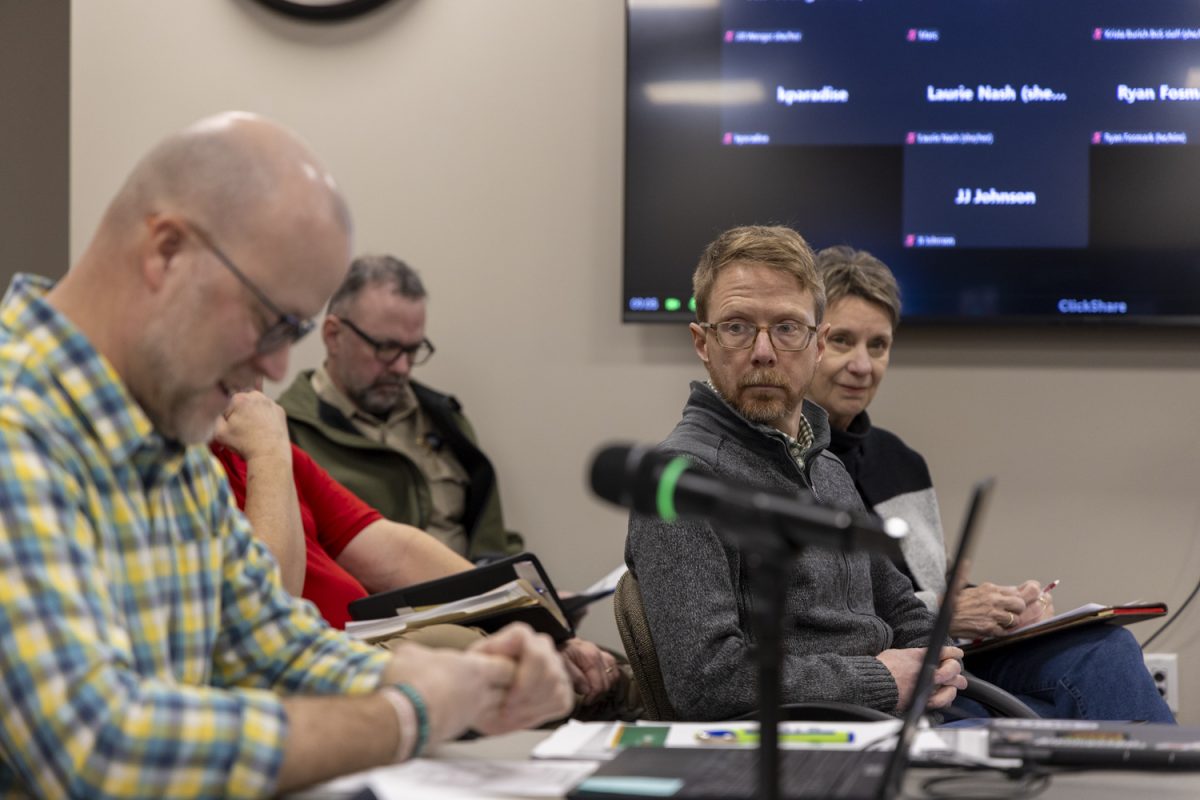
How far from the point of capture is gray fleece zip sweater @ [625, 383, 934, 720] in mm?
1893

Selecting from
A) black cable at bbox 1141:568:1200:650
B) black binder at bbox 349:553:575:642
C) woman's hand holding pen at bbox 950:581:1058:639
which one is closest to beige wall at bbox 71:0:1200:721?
black cable at bbox 1141:568:1200:650

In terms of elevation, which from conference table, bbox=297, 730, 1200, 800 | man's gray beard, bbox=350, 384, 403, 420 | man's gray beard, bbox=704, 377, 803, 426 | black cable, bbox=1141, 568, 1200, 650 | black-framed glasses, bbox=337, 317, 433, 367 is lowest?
black cable, bbox=1141, 568, 1200, 650

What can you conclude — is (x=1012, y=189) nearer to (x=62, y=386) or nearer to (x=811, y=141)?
(x=811, y=141)

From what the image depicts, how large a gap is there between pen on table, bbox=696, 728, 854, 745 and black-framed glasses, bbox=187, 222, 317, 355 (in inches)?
24.0

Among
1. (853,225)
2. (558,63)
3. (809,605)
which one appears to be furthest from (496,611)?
(558,63)

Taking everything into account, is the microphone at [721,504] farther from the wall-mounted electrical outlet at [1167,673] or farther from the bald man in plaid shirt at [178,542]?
the wall-mounted electrical outlet at [1167,673]

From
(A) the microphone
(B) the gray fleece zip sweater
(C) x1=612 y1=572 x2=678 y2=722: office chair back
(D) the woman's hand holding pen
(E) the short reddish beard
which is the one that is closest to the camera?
(A) the microphone

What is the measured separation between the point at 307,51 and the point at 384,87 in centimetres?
23

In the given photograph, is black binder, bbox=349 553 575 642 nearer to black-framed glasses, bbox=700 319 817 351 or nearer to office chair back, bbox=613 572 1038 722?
office chair back, bbox=613 572 1038 722

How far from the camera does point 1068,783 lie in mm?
1266

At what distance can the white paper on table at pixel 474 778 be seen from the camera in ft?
3.85

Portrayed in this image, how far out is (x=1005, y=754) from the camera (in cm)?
130

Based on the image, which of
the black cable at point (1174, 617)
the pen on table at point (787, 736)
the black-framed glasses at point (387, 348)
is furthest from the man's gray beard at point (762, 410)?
the black cable at point (1174, 617)

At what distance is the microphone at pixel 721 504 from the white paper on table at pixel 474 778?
34cm
